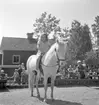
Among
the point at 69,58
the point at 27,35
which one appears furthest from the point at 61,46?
the point at 27,35

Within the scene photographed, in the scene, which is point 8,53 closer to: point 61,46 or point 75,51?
point 75,51

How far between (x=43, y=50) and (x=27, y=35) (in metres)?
23.5

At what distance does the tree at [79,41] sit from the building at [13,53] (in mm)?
6701

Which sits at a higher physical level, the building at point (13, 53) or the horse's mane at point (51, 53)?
the building at point (13, 53)

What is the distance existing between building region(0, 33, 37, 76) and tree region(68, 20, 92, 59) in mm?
6701

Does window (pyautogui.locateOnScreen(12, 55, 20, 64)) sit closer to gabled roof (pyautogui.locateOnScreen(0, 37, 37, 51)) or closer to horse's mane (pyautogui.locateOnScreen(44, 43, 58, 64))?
gabled roof (pyautogui.locateOnScreen(0, 37, 37, 51))

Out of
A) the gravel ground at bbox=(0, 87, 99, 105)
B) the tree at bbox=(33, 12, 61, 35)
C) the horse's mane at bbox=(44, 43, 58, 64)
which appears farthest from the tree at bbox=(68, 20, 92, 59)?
the horse's mane at bbox=(44, 43, 58, 64)

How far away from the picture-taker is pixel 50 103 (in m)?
6.84

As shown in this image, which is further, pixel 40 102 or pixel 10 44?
pixel 10 44

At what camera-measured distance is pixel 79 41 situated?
28.9 meters

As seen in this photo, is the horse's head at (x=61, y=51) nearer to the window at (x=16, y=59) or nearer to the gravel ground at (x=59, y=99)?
the gravel ground at (x=59, y=99)

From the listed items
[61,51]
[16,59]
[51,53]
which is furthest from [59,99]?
[16,59]

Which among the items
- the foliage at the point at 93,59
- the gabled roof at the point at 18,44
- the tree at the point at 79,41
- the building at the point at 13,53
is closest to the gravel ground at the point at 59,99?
the foliage at the point at 93,59

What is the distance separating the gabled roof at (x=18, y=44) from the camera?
27.4 m
